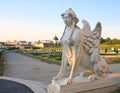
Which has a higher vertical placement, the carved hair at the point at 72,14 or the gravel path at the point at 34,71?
the carved hair at the point at 72,14

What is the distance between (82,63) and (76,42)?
702 mm

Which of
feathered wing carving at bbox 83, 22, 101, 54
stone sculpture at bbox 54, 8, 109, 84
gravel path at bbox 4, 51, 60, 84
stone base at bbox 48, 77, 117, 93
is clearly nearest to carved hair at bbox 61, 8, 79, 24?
stone sculpture at bbox 54, 8, 109, 84

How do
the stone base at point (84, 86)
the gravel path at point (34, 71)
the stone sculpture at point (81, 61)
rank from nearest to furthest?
the stone base at point (84, 86), the stone sculpture at point (81, 61), the gravel path at point (34, 71)

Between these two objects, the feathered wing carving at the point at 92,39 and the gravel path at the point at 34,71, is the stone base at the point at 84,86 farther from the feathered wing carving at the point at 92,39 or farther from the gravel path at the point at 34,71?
the gravel path at the point at 34,71

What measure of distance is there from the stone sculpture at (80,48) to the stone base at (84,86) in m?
0.14

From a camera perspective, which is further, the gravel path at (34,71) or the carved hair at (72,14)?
the gravel path at (34,71)

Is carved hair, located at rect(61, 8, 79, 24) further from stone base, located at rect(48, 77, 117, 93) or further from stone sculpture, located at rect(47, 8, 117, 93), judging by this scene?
stone base, located at rect(48, 77, 117, 93)

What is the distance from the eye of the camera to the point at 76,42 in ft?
16.6

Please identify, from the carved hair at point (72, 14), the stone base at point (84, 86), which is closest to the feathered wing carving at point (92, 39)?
the carved hair at point (72, 14)

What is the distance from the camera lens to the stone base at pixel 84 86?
4938 millimetres

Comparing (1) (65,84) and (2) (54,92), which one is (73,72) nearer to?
(1) (65,84)

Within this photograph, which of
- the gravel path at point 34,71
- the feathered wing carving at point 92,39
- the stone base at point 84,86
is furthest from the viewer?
the gravel path at point 34,71

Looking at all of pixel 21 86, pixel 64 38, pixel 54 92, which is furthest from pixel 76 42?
pixel 21 86

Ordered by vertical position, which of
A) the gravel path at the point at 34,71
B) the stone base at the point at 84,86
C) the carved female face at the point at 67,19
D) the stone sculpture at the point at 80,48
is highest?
the carved female face at the point at 67,19
